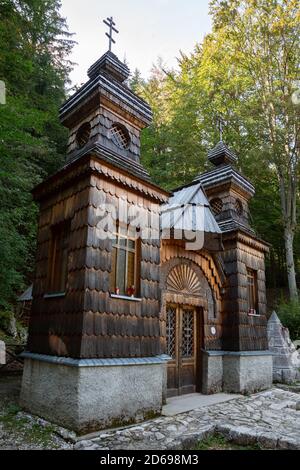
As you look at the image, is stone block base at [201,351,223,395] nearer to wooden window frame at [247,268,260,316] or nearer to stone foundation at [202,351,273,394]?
stone foundation at [202,351,273,394]

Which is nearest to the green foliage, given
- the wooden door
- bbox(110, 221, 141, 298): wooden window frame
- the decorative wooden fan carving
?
the wooden door

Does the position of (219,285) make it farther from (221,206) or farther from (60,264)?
(60,264)

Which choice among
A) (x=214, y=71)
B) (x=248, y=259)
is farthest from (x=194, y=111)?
(x=248, y=259)

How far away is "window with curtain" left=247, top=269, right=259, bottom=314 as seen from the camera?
1151 centimetres

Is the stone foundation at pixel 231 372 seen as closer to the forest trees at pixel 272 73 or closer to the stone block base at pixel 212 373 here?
the stone block base at pixel 212 373

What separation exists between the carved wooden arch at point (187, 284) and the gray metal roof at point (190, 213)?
0.95 m

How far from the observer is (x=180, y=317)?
9.16 m

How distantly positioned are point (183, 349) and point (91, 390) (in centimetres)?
405

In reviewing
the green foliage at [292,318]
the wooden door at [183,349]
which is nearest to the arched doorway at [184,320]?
the wooden door at [183,349]

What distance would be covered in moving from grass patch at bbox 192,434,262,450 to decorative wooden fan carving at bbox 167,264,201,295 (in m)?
3.69

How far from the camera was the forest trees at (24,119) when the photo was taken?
10109mm

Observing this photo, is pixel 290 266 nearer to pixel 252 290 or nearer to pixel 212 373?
pixel 252 290

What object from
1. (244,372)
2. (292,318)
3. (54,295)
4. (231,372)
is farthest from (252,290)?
(54,295)

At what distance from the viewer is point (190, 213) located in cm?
949
